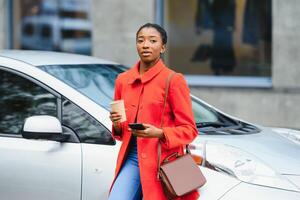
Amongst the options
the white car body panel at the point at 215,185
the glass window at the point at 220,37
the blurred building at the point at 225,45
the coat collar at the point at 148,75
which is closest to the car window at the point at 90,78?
the coat collar at the point at 148,75

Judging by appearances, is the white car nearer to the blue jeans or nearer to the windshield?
the windshield

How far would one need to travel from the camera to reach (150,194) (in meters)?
3.68

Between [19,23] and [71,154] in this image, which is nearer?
[71,154]

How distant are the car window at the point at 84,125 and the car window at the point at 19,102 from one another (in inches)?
5.2

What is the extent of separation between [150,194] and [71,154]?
822 millimetres

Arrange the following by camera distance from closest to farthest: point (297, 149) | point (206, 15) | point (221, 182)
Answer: point (221, 182) → point (297, 149) → point (206, 15)

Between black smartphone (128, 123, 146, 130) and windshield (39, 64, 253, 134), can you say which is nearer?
black smartphone (128, 123, 146, 130)

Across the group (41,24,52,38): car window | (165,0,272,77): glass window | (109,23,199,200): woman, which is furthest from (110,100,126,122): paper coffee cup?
(41,24,52,38): car window

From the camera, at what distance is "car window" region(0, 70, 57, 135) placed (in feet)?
15.1

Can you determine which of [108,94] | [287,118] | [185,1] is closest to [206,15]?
[185,1]

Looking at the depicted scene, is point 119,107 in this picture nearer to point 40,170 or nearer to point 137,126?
point 137,126

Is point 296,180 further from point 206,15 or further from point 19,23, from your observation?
point 19,23

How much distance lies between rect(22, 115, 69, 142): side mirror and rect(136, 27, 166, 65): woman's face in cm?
85

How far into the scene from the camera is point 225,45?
10688mm
